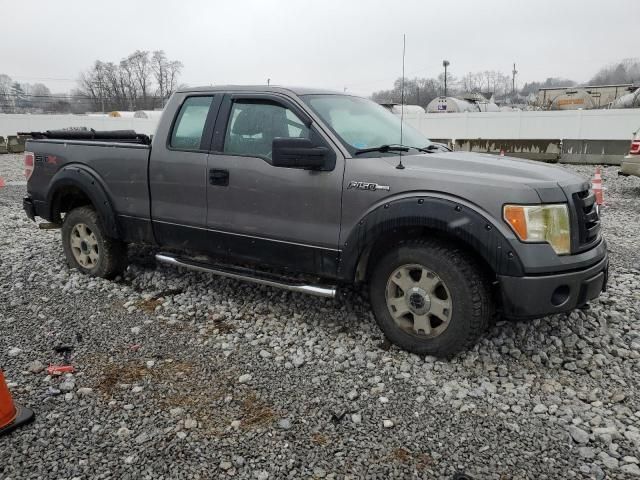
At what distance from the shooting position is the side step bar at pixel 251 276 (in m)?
3.94

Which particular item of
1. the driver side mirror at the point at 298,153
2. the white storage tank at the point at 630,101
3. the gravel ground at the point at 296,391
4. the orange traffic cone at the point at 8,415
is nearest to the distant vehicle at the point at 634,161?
the gravel ground at the point at 296,391

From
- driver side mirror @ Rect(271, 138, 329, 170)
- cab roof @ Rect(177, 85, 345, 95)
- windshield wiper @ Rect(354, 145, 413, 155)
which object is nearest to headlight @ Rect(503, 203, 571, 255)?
windshield wiper @ Rect(354, 145, 413, 155)

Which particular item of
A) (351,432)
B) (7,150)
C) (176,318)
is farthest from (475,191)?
(7,150)

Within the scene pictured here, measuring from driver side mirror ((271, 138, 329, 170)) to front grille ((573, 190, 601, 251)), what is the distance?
5.70 ft

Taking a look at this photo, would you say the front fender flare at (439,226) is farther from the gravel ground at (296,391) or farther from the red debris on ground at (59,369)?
the red debris on ground at (59,369)

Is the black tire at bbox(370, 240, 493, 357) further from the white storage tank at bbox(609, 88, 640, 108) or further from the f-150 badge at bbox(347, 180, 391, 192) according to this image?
the white storage tank at bbox(609, 88, 640, 108)

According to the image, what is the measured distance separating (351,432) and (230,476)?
0.72m

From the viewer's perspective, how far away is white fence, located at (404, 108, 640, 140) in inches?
822

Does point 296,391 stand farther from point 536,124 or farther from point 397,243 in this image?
point 536,124

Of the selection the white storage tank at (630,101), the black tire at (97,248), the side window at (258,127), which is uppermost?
the white storage tank at (630,101)

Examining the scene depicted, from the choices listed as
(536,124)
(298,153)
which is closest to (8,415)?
(298,153)

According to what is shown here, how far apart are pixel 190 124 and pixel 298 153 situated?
143 centimetres

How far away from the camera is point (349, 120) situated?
14.2 feet

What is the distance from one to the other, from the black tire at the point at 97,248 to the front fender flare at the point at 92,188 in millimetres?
147
